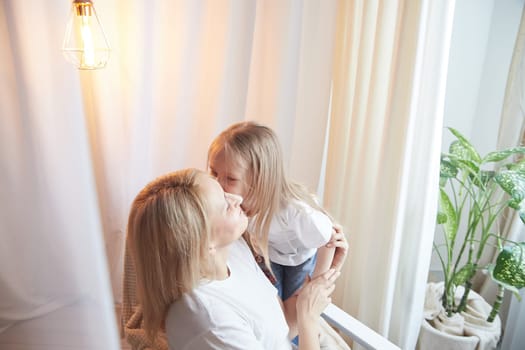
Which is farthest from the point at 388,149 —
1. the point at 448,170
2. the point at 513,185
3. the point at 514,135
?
the point at 514,135

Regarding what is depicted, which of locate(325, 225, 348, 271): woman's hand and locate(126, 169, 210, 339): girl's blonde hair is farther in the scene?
locate(325, 225, 348, 271): woman's hand

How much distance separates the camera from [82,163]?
541 mm

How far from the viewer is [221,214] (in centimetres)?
84

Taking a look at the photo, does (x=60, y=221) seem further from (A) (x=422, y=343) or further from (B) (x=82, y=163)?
(A) (x=422, y=343)

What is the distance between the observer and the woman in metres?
0.76

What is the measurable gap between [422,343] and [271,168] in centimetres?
94

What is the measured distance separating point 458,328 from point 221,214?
1.13 meters

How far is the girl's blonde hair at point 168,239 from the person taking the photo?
2.48 feet

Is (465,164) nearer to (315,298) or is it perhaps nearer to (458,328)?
(458,328)

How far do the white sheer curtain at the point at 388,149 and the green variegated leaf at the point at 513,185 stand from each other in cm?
19

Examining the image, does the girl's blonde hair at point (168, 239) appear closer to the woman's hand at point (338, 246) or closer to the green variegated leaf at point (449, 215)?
the woman's hand at point (338, 246)

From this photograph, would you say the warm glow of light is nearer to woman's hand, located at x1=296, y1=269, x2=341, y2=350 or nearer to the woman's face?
the woman's face

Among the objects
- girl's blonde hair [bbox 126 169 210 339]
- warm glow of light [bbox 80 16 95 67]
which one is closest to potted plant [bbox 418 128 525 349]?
girl's blonde hair [bbox 126 169 210 339]

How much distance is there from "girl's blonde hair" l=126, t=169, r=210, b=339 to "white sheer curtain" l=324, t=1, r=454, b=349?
801 millimetres
